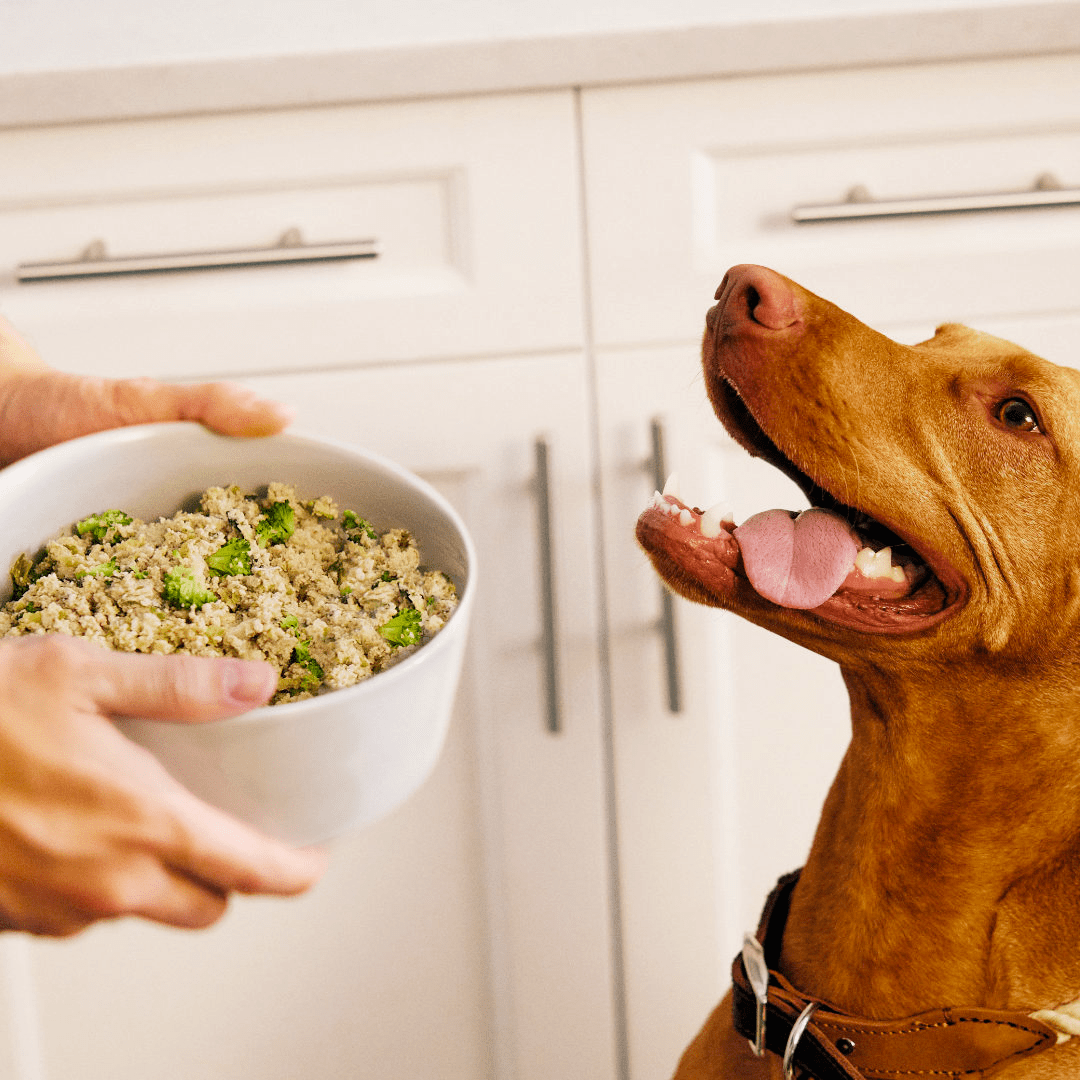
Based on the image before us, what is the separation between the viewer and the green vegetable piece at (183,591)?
57cm

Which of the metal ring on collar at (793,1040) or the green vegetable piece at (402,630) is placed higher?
the green vegetable piece at (402,630)

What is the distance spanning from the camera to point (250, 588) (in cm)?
60

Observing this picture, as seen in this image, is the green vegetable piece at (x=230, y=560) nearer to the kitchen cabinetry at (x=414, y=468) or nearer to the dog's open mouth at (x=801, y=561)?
the dog's open mouth at (x=801, y=561)

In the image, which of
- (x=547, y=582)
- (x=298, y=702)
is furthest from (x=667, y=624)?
(x=298, y=702)

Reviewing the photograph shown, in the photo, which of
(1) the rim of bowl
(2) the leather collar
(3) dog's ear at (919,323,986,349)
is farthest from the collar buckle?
(3) dog's ear at (919,323,986,349)

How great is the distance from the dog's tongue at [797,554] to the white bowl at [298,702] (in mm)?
230

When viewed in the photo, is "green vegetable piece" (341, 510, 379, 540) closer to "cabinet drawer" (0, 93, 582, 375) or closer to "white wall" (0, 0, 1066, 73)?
"cabinet drawer" (0, 93, 582, 375)

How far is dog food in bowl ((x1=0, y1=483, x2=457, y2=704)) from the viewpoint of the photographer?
552mm

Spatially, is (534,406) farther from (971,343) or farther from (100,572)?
(100,572)

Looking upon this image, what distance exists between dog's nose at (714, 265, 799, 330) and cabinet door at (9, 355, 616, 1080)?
0.86ft

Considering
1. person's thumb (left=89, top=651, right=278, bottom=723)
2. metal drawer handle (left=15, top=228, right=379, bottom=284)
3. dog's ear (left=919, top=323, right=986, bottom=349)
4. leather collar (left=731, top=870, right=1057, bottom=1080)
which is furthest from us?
metal drawer handle (left=15, top=228, right=379, bottom=284)

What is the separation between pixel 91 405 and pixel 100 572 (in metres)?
0.18

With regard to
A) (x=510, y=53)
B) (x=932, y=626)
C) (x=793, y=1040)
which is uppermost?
(x=510, y=53)

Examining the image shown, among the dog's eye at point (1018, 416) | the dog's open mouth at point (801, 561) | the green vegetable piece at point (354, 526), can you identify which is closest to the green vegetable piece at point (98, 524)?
the green vegetable piece at point (354, 526)
